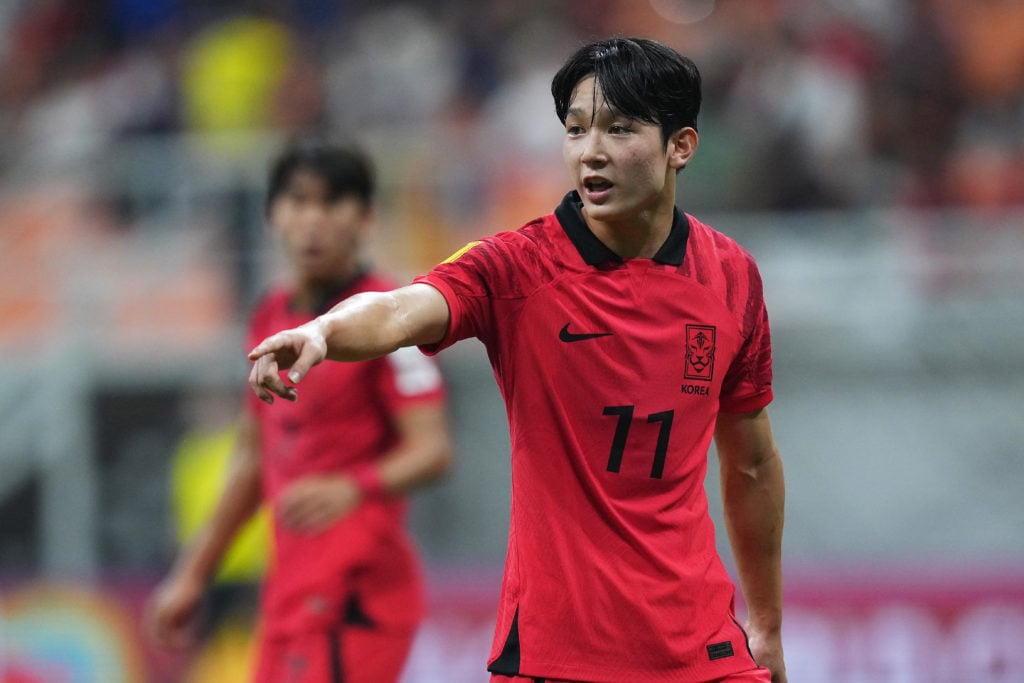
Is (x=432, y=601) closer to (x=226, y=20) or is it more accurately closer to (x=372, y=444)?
(x=372, y=444)

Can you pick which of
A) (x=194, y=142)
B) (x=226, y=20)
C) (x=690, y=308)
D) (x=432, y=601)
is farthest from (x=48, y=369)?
(x=690, y=308)

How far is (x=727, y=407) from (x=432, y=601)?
4623mm

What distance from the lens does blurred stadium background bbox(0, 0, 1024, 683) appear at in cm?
793

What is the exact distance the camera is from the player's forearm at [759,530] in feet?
11.8

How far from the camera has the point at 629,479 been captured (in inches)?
125

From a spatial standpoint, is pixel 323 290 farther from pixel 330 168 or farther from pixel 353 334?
pixel 353 334

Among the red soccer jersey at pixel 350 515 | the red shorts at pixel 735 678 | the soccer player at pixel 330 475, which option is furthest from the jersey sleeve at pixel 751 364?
the red soccer jersey at pixel 350 515

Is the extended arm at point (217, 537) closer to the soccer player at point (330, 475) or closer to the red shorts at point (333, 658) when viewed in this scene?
the soccer player at point (330, 475)

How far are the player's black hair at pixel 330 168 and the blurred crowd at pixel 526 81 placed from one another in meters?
3.94

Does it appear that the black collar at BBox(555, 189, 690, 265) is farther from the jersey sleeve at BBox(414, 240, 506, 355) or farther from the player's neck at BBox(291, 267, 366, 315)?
the player's neck at BBox(291, 267, 366, 315)

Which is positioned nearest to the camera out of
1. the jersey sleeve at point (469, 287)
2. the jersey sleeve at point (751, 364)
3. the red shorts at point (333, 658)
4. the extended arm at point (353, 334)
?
the extended arm at point (353, 334)

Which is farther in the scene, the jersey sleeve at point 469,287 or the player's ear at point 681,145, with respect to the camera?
the player's ear at point 681,145

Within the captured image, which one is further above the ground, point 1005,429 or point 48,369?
point 48,369

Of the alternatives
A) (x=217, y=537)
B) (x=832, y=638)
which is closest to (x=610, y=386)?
(x=217, y=537)
